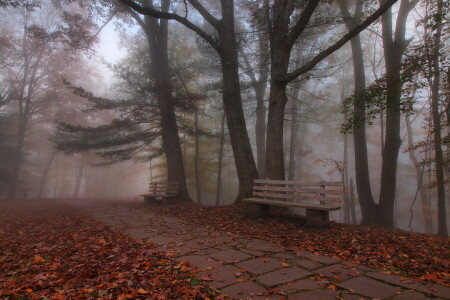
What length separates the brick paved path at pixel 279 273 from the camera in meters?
2.72

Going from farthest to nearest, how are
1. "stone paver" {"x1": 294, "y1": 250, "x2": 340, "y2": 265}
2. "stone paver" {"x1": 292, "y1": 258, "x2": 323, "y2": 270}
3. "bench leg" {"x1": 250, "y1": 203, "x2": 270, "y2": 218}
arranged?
"bench leg" {"x1": 250, "y1": 203, "x2": 270, "y2": 218} < "stone paver" {"x1": 294, "y1": 250, "x2": 340, "y2": 265} < "stone paver" {"x1": 292, "y1": 258, "x2": 323, "y2": 270}

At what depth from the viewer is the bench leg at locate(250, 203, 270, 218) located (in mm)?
6812

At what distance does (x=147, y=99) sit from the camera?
12.8 metres

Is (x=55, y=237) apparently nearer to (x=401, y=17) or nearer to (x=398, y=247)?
(x=398, y=247)

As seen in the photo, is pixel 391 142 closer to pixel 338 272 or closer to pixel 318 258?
pixel 318 258

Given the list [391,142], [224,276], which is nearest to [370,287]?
[224,276]

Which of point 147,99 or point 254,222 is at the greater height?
point 147,99

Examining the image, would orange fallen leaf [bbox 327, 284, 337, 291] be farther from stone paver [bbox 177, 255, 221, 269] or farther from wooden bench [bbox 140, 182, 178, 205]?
wooden bench [bbox 140, 182, 178, 205]

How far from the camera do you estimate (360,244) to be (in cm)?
454

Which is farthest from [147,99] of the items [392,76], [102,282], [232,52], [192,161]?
[102,282]

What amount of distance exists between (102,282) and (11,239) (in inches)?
159

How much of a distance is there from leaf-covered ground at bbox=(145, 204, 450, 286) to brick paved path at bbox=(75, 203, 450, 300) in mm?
342

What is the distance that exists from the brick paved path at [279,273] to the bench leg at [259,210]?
Answer: 2.01 metres

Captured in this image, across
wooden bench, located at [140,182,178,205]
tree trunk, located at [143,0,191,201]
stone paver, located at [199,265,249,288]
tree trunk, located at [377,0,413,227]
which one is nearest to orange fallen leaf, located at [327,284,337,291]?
stone paver, located at [199,265,249,288]
